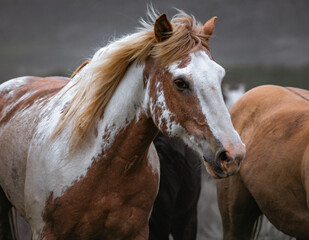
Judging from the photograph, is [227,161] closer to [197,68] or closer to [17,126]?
[197,68]

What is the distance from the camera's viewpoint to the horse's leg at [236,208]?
343 cm

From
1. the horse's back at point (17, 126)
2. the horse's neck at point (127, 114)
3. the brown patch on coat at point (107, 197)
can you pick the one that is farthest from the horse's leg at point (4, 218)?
the horse's neck at point (127, 114)

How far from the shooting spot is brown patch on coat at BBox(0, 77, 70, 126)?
3.09 meters

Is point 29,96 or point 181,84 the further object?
point 29,96

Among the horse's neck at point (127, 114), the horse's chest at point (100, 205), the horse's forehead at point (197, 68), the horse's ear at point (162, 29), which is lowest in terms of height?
the horse's chest at point (100, 205)

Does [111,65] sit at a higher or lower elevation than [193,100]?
higher

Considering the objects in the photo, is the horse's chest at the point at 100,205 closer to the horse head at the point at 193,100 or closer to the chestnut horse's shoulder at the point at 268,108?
the horse head at the point at 193,100

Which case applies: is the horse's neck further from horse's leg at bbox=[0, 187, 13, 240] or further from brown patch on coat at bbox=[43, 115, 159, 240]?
horse's leg at bbox=[0, 187, 13, 240]

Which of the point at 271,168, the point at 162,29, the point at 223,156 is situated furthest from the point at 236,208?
the point at 162,29

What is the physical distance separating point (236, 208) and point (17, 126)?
1.83 meters

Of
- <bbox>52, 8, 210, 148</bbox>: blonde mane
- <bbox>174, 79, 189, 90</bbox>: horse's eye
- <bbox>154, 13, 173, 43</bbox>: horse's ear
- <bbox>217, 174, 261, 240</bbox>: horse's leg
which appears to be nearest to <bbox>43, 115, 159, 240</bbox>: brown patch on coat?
<bbox>52, 8, 210, 148</bbox>: blonde mane

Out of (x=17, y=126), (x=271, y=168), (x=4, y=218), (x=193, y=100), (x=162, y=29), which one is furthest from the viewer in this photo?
(x=4, y=218)

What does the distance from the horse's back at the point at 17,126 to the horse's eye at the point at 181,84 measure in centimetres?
112

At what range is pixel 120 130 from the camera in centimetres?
240
